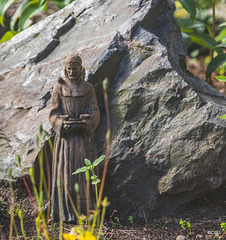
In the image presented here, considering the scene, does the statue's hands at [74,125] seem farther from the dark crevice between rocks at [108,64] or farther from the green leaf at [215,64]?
the green leaf at [215,64]

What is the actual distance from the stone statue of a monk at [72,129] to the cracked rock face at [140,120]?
12.2 inches

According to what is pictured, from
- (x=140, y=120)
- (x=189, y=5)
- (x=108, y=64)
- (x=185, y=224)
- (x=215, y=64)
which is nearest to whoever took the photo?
(x=185, y=224)

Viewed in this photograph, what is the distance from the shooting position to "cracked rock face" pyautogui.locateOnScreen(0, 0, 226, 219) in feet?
12.2

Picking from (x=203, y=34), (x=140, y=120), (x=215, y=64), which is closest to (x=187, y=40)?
(x=203, y=34)

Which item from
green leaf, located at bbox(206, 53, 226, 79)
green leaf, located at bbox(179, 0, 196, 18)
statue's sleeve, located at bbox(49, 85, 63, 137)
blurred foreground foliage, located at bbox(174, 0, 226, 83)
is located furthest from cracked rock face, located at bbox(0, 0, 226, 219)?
green leaf, located at bbox(179, 0, 196, 18)

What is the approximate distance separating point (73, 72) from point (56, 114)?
16.0 inches

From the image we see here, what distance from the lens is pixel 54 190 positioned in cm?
358

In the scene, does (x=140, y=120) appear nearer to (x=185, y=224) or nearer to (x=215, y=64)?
(x=185, y=224)

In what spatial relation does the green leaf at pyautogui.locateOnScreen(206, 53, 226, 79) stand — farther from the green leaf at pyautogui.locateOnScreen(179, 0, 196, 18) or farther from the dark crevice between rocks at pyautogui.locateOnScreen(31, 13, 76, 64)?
the dark crevice between rocks at pyautogui.locateOnScreen(31, 13, 76, 64)

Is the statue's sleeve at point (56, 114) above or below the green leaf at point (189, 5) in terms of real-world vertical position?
below

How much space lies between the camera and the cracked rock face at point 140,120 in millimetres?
3723

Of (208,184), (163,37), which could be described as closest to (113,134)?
(208,184)

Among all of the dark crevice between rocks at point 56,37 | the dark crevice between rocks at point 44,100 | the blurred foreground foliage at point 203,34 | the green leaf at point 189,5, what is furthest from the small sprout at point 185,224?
the green leaf at point 189,5

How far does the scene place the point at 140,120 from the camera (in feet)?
12.5
